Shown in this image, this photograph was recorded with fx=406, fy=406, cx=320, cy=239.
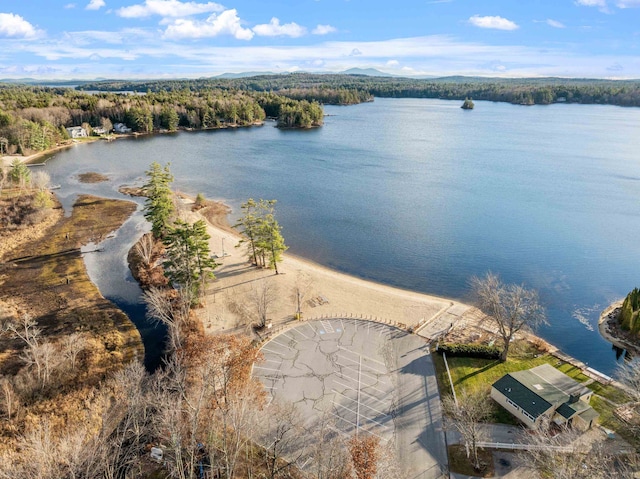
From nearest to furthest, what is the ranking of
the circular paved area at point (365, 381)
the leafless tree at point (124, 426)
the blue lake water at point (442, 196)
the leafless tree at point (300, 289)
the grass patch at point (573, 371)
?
the leafless tree at point (124, 426) → the circular paved area at point (365, 381) → the grass patch at point (573, 371) → the leafless tree at point (300, 289) → the blue lake water at point (442, 196)

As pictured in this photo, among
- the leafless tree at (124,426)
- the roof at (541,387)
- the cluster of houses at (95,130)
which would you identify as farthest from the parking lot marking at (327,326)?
the cluster of houses at (95,130)

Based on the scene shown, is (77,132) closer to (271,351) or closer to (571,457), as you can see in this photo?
(271,351)

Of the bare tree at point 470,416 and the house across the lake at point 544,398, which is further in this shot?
the house across the lake at point 544,398

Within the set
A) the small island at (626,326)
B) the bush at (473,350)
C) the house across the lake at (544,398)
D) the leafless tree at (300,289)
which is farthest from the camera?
the leafless tree at (300,289)

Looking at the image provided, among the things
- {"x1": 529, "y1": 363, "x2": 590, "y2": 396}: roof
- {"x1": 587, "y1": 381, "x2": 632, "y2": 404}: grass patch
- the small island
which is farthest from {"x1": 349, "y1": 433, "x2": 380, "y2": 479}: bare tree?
the small island

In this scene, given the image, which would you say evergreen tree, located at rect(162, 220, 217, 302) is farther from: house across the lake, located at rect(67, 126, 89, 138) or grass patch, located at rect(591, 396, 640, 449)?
house across the lake, located at rect(67, 126, 89, 138)

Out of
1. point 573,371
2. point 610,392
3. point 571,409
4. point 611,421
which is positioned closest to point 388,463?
point 571,409

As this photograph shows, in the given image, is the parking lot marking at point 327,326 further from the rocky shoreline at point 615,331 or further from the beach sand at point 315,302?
the rocky shoreline at point 615,331
